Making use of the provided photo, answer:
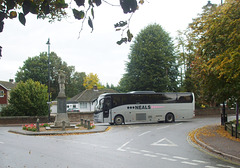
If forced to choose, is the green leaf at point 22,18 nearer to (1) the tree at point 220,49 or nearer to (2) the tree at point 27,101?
(1) the tree at point 220,49

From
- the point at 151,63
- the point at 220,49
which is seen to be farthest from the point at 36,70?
the point at 220,49

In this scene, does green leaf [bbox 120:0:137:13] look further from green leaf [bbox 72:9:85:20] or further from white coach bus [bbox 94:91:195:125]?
white coach bus [bbox 94:91:195:125]

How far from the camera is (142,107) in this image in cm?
2938

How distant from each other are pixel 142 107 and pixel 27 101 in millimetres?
14940

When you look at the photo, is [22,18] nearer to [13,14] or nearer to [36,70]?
[13,14]

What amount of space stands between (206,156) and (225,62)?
4.27 meters

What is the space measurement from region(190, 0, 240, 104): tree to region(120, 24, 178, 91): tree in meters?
18.7

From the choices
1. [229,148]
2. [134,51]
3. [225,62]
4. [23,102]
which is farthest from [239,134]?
[134,51]

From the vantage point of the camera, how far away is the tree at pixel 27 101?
3384 cm

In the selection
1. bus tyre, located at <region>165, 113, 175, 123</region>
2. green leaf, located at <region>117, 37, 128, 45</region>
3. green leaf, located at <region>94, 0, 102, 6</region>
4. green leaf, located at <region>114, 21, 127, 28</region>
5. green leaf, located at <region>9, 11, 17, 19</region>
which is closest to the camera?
green leaf, located at <region>94, 0, 102, 6</region>

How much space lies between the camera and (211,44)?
16.7 metres

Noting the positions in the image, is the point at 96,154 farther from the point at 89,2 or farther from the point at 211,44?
the point at 211,44

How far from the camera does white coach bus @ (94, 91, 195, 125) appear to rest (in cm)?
2823

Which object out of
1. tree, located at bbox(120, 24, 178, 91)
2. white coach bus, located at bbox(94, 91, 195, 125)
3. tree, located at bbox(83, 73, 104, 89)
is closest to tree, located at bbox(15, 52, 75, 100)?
tree, located at bbox(83, 73, 104, 89)
